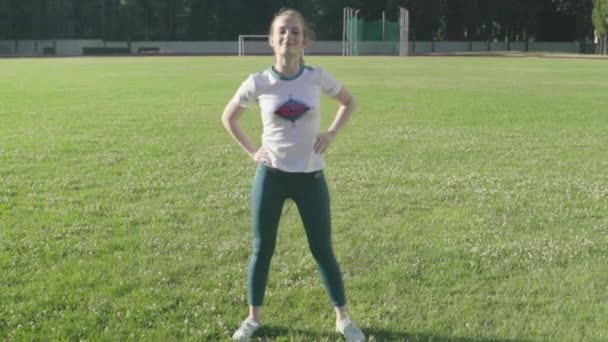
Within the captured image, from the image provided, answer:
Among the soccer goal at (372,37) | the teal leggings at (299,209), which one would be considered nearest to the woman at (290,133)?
the teal leggings at (299,209)

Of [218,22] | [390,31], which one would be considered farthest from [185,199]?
A: [218,22]

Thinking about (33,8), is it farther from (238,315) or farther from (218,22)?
(238,315)

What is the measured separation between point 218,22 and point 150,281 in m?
94.6

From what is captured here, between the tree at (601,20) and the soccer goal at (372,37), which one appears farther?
the tree at (601,20)

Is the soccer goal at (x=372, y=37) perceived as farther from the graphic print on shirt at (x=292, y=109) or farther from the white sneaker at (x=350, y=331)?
the graphic print on shirt at (x=292, y=109)

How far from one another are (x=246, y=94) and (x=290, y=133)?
405 millimetres

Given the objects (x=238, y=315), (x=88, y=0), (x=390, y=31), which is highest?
(x=88, y=0)

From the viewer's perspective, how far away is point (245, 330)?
4.86 m

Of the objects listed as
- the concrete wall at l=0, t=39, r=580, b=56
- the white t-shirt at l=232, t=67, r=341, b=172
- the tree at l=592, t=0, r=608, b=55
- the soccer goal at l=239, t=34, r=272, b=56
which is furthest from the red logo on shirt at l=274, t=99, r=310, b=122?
the soccer goal at l=239, t=34, r=272, b=56

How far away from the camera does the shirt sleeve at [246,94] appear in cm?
448

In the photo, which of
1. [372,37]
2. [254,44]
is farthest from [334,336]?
[254,44]

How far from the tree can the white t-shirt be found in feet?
267

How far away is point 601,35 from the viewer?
79.2 m

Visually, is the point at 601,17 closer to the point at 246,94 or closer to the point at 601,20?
the point at 601,20
